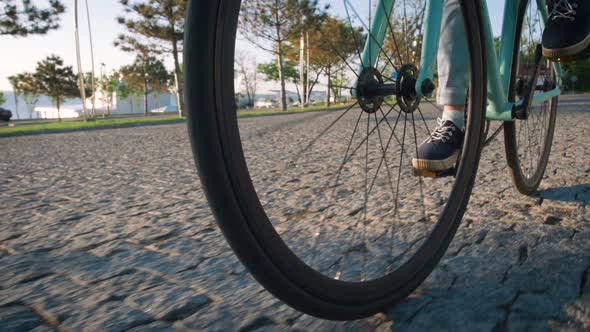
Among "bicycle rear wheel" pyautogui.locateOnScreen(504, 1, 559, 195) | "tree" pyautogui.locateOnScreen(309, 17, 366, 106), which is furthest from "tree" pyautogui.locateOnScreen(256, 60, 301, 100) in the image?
"bicycle rear wheel" pyautogui.locateOnScreen(504, 1, 559, 195)

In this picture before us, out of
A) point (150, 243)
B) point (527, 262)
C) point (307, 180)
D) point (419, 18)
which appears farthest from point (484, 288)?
point (307, 180)

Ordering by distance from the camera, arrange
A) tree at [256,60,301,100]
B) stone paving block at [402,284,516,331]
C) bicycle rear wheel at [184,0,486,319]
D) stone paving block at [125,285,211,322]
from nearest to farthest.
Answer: bicycle rear wheel at [184,0,486,319], stone paving block at [402,284,516,331], stone paving block at [125,285,211,322], tree at [256,60,301,100]

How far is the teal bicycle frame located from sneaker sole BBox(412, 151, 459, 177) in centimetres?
26

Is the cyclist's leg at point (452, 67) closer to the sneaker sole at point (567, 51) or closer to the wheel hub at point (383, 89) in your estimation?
the wheel hub at point (383, 89)

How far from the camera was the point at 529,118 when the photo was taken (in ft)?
8.08

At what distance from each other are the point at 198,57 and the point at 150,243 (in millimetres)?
1190

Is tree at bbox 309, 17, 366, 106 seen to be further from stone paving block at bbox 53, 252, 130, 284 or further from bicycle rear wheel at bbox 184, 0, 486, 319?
stone paving block at bbox 53, 252, 130, 284

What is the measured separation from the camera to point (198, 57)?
0.83 metres

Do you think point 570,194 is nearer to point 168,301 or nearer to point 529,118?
point 529,118

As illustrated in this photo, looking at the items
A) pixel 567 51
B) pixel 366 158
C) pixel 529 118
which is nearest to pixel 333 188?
pixel 366 158

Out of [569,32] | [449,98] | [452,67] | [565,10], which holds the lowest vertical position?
[449,98]

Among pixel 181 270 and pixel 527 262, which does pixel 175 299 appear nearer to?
pixel 181 270

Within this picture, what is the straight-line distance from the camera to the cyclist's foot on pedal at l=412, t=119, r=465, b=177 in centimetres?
160

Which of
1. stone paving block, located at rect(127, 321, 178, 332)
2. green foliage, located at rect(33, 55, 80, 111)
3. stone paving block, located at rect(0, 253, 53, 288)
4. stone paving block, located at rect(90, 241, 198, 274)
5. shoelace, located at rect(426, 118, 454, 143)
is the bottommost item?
stone paving block, located at rect(127, 321, 178, 332)
